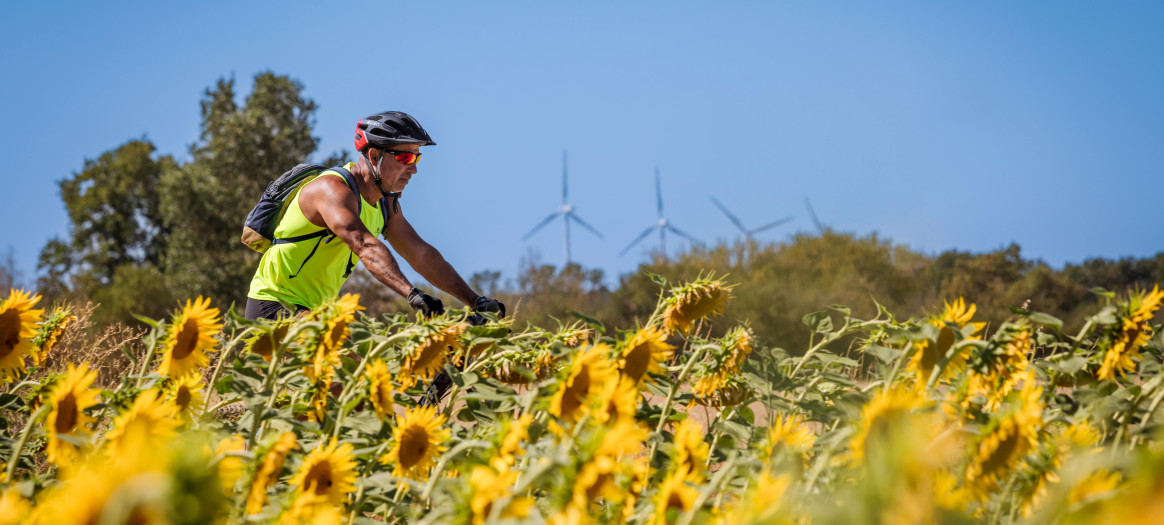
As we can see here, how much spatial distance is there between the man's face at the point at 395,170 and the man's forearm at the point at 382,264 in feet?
2.50

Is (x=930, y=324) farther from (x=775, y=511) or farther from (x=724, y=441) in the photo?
(x=775, y=511)

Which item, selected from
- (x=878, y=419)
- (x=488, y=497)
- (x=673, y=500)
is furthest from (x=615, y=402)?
(x=878, y=419)

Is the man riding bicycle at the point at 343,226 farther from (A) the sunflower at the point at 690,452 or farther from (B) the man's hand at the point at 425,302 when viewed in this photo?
(A) the sunflower at the point at 690,452

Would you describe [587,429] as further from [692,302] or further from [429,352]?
[692,302]

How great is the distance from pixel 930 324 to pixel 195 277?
1159 inches

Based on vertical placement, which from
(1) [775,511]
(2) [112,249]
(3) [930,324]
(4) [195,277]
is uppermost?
(2) [112,249]

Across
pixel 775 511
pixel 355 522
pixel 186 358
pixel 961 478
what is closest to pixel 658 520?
pixel 775 511

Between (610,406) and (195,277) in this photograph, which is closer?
(610,406)

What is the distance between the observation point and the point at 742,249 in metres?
30.0

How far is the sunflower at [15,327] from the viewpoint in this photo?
256 centimetres

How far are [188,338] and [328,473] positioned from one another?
72 centimetres

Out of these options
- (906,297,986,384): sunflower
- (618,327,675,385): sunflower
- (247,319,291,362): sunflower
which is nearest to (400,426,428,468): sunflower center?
(618,327,675,385): sunflower

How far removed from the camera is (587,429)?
179 centimetres

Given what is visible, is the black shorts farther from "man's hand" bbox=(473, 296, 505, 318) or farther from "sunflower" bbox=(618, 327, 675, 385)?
"sunflower" bbox=(618, 327, 675, 385)
